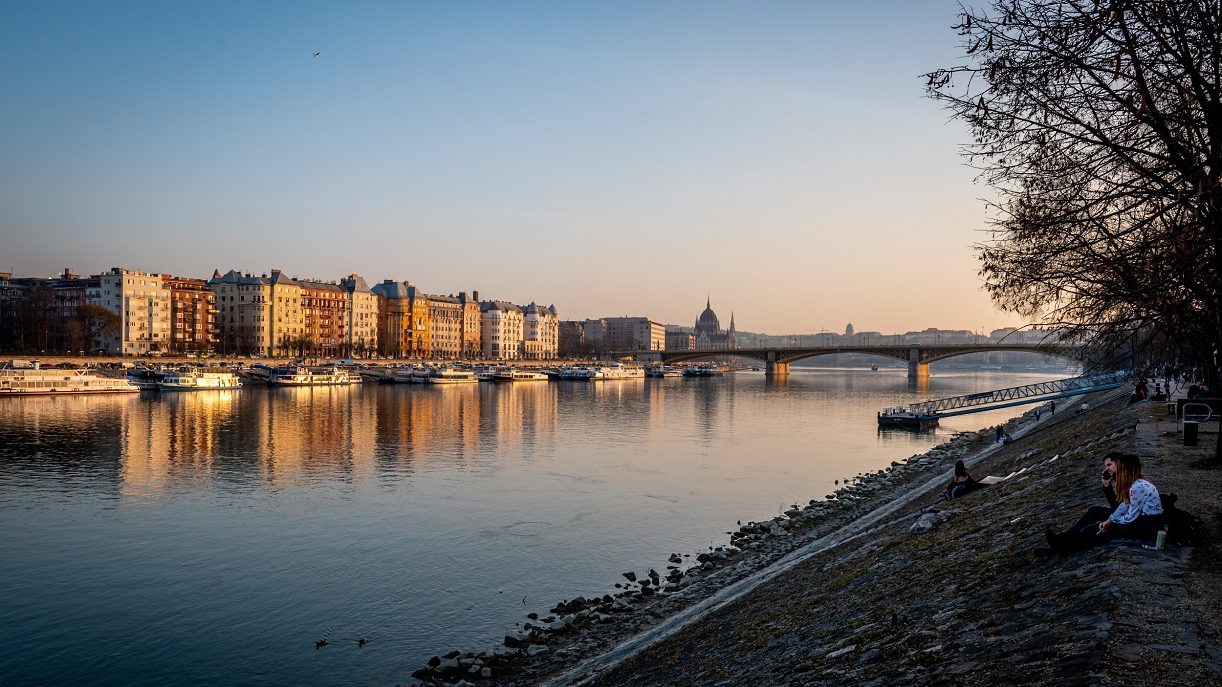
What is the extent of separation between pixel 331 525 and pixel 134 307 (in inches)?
4987

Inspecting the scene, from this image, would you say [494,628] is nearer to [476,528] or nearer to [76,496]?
[476,528]

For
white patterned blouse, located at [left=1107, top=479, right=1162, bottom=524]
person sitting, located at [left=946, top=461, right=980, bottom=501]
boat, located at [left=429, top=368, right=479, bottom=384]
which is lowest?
boat, located at [left=429, top=368, right=479, bottom=384]

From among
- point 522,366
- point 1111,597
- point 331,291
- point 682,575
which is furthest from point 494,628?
point 331,291

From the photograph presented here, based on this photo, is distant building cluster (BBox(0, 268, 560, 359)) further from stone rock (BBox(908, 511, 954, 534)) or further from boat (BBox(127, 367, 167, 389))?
stone rock (BBox(908, 511, 954, 534))

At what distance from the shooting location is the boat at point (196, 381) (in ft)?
290

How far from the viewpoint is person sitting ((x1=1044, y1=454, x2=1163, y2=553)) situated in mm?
9617

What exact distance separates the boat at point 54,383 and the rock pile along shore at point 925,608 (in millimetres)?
77509

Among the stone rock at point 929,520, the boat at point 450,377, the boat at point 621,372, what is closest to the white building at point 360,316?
the boat at point 450,377

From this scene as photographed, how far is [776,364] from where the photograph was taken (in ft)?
530

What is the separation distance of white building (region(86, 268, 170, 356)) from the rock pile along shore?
13319cm

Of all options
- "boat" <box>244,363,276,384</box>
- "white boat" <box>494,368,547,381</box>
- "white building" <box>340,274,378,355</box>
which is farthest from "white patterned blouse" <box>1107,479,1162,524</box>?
"white building" <box>340,274,378,355</box>

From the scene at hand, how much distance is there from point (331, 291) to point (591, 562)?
499ft

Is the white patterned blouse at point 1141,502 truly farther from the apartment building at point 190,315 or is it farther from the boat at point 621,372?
the apartment building at point 190,315

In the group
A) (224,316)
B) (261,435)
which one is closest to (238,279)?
(224,316)
